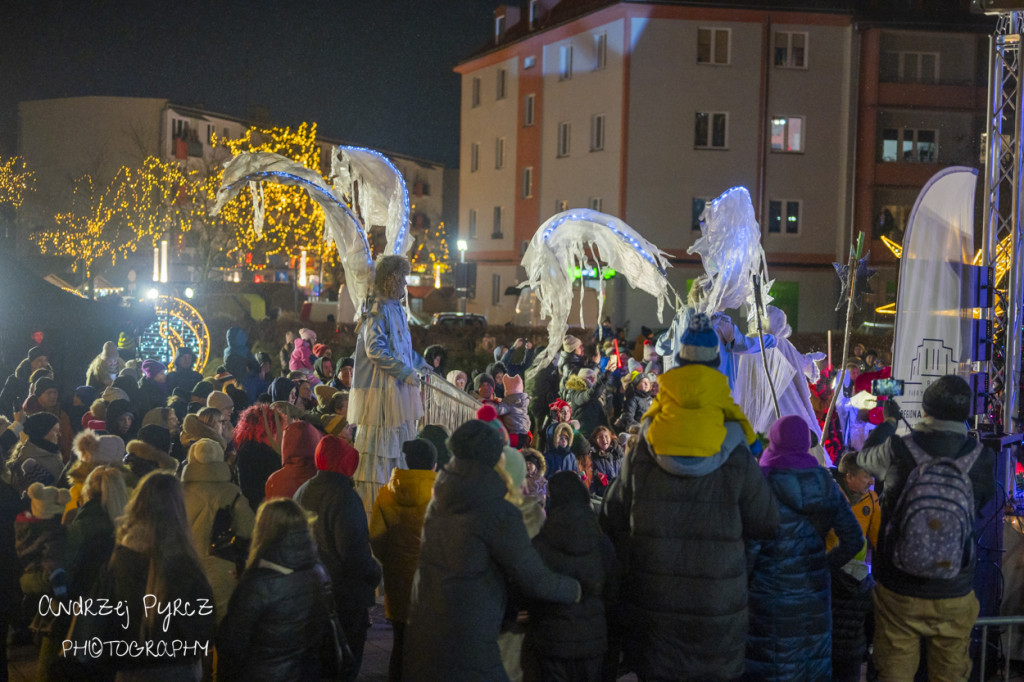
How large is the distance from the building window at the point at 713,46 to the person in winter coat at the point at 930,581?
115ft

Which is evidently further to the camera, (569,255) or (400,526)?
(569,255)

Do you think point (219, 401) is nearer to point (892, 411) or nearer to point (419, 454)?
point (419, 454)

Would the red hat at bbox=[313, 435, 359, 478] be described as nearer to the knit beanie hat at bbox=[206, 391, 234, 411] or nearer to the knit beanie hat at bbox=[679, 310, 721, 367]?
the knit beanie hat at bbox=[679, 310, 721, 367]

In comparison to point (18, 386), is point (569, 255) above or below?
above

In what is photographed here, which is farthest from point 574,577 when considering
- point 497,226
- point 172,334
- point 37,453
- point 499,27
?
point 499,27

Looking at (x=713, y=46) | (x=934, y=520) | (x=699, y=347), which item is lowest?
(x=934, y=520)

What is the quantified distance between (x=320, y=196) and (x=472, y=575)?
453 centimetres

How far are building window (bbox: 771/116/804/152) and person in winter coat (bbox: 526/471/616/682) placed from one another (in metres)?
36.3

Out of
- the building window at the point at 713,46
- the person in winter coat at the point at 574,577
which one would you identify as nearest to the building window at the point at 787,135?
the building window at the point at 713,46

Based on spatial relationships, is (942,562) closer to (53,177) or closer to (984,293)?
(984,293)

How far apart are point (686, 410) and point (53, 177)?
6328 cm

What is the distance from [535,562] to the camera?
440 cm

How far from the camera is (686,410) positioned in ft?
15.3

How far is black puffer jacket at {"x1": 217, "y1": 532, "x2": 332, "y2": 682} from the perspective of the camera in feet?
14.7
